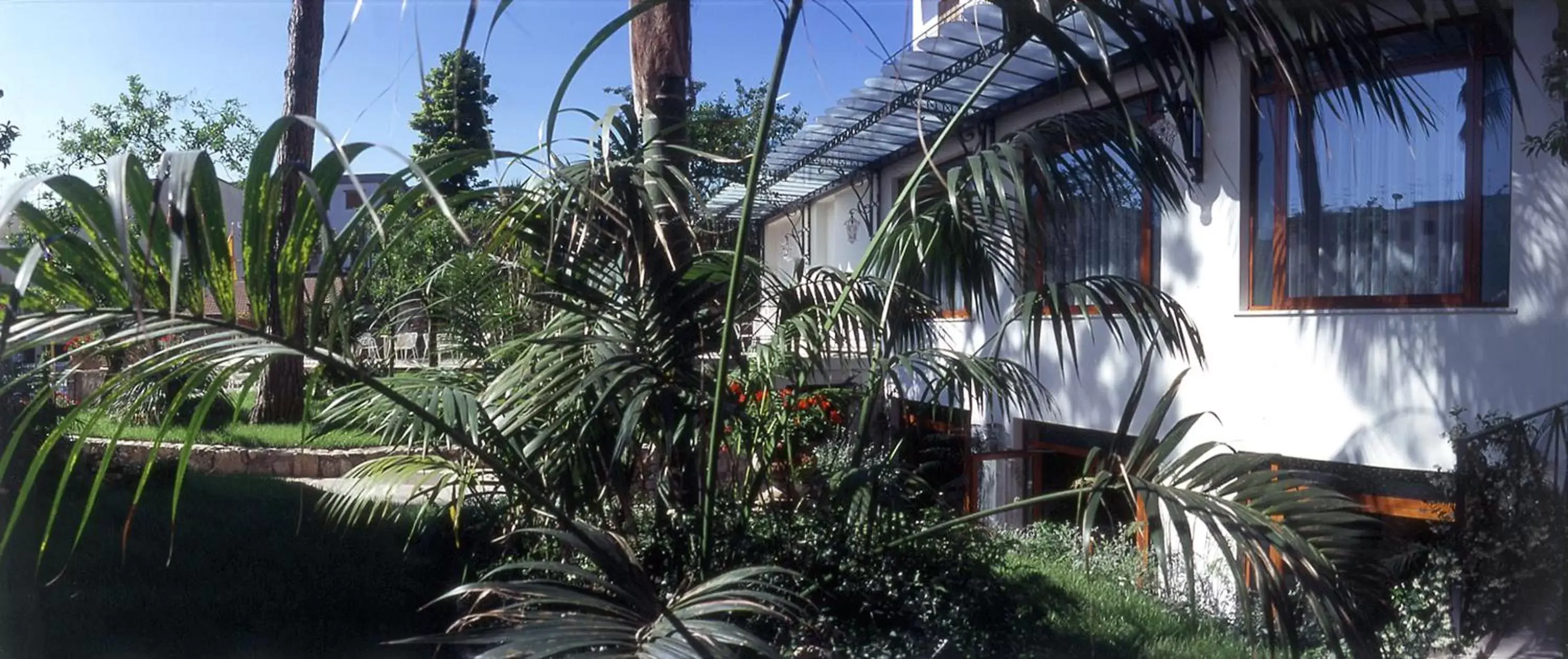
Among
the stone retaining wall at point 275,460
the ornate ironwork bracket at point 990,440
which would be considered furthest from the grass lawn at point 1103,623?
the stone retaining wall at point 275,460

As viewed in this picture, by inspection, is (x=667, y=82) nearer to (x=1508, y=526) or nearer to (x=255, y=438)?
(x=1508, y=526)

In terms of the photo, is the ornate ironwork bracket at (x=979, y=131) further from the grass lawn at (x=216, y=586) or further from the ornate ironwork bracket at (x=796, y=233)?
the grass lawn at (x=216, y=586)

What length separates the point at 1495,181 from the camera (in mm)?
5301

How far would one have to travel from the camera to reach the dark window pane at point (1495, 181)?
5219mm

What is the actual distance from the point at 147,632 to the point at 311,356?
3626 mm

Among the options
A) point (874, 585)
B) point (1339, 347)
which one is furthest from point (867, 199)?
point (874, 585)

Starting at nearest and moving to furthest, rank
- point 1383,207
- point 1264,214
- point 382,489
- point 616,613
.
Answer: point 616,613, point 382,489, point 1383,207, point 1264,214

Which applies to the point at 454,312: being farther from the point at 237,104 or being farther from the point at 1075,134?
the point at 237,104

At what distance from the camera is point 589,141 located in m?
3.77

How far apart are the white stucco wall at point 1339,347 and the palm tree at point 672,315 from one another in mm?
636

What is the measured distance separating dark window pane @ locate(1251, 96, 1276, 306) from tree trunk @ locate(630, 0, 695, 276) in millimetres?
3535

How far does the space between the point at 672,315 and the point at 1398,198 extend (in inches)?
160

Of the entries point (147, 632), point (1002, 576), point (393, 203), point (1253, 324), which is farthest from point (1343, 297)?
point (147, 632)

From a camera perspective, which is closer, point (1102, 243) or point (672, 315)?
point (672, 315)
